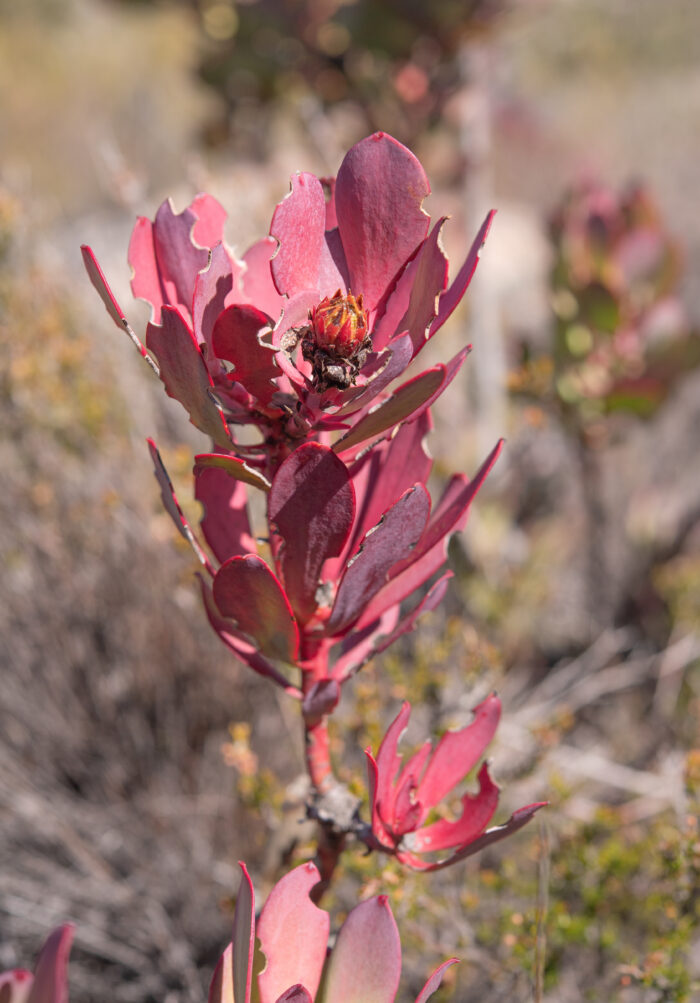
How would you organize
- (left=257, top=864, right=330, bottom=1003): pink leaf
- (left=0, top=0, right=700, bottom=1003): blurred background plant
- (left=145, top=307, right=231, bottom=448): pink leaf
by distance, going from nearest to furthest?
(left=145, top=307, right=231, bottom=448): pink leaf < (left=257, top=864, right=330, bottom=1003): pink leaf < (left=0, top=0, right=700, bottom=1003): blurred background plant

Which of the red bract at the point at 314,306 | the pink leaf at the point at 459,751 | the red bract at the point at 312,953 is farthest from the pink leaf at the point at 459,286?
the red bract at the point at 312,953

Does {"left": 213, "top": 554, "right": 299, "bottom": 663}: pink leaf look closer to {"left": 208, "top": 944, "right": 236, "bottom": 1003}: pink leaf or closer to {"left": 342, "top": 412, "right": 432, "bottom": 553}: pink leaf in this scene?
{"left": 342, "top": 412, "right": 432, "bottom": 553}: pink leaf

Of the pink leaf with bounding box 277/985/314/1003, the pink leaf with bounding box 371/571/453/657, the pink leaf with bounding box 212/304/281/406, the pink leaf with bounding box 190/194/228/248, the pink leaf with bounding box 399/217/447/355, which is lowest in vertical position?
the pink leaf with bounding box 277/985/314/1003

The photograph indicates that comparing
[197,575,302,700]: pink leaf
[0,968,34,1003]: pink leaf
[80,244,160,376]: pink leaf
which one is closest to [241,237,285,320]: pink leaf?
[80,244,160,376]: pink leaf

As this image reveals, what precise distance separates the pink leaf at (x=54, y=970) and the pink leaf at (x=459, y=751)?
1.04 feet

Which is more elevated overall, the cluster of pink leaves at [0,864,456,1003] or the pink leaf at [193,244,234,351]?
the pink leaf at [193,244,234,351]

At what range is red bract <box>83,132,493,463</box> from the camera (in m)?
0.49

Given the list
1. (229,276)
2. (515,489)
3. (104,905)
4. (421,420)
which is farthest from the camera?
(515,489)

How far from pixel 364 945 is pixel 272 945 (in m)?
0.07

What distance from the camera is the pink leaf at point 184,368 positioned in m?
0.46

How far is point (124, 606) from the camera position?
1.70m

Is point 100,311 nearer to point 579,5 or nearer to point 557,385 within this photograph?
point 557,385

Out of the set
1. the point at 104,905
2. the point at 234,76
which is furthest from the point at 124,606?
the point at 234,76

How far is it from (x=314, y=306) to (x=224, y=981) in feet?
1.68
